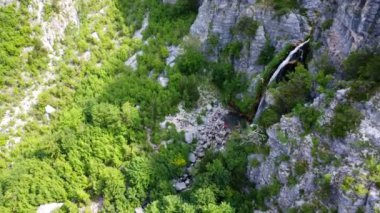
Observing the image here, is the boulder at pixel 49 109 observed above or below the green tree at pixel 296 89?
above

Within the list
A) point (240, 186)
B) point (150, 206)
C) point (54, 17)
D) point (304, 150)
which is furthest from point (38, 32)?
point (304, 150)

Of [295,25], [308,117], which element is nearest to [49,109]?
[295,25]

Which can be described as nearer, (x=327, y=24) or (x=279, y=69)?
(x=327, y=24)

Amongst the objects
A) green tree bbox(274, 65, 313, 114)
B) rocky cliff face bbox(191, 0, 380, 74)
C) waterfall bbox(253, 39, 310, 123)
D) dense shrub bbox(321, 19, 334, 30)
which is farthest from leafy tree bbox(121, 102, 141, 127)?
dense shrub bbox(321, 19, 334, 30)

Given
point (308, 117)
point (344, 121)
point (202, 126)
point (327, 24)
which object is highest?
point (327, 24)

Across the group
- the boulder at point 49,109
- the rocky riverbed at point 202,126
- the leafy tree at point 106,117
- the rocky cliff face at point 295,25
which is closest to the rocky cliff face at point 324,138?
the rocky cliff face at point 295,25

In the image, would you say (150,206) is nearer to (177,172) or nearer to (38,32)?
(177,172)

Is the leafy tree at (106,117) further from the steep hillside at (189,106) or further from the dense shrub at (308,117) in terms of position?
the dense shrub at (308,117)

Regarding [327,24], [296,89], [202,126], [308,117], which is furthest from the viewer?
[202,126]

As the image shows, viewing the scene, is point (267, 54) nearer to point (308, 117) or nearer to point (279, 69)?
point (279, 69)
